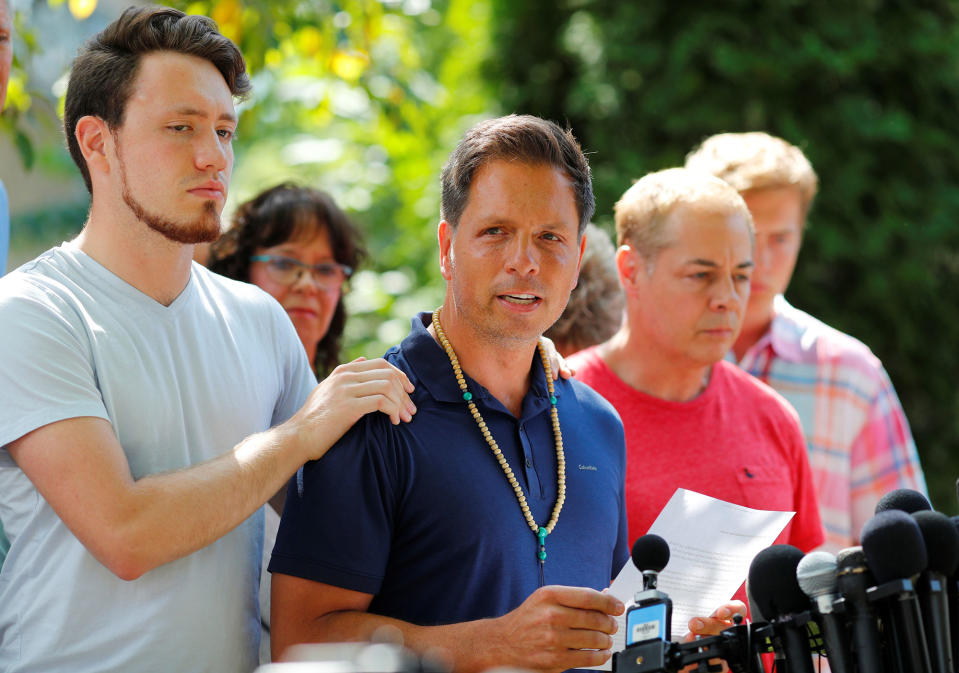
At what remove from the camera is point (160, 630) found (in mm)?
2510

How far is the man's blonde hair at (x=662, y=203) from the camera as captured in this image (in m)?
3.69

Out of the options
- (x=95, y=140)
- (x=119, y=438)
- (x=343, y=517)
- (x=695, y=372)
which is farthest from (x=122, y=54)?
Answer: (x=695, y=372)

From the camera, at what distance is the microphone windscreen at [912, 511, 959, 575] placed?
2072 mm

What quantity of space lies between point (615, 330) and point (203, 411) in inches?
82.8

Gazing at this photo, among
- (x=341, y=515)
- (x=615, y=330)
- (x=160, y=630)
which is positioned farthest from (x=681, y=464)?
(x=160, y=630)

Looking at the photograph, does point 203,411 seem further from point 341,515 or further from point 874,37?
point 874,37

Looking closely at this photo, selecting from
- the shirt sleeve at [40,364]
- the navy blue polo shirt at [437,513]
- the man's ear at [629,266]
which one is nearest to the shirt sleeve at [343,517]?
the navy blue polo shirt at [437,513]

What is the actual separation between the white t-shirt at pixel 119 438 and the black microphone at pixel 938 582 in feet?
4.98

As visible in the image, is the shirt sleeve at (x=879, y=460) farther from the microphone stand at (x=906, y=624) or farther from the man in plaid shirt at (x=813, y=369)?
the microphone stand at (x=906, y=624)

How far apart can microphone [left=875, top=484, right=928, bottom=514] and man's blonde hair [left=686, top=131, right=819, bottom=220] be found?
2306 millimetres

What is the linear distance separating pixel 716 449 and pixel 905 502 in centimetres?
126

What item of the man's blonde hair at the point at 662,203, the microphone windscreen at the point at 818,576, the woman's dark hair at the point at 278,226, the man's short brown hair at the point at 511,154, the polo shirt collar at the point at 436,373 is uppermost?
the woman's dark hair at the point at 278,226

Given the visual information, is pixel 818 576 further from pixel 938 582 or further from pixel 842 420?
pixel 842 420

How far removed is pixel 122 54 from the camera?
2.74 metres
